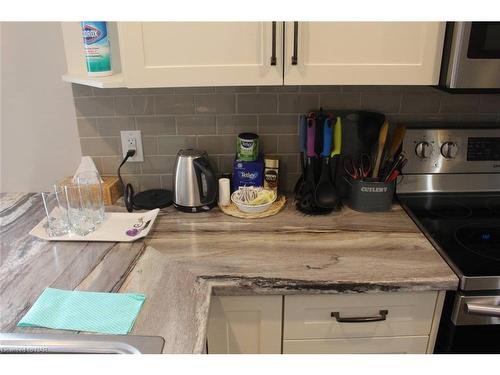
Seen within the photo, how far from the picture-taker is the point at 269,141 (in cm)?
158

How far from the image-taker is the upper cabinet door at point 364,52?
1.17m

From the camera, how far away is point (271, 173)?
1.54 metres

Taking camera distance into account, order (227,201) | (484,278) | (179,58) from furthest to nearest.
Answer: (227,201) < (179,58) < (484,278)

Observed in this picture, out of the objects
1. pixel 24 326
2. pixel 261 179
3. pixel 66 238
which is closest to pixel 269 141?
pixel 261 179

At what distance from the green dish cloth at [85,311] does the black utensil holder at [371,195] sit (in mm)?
815

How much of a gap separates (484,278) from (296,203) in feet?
2.11

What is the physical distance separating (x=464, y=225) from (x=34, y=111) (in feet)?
5.12

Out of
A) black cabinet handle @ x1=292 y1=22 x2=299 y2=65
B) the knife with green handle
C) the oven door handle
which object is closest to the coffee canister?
the knife with green handle

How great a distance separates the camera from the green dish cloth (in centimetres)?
93

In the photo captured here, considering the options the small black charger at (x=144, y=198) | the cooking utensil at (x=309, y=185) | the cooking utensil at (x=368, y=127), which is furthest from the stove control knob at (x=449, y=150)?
the small black charger at (x=144, y=198)

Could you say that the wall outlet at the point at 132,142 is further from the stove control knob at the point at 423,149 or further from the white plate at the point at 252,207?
the stove control knob at the point at 423,149

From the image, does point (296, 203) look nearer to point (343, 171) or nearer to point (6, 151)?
point (343, 171)

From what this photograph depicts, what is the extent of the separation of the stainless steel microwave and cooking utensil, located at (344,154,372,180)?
0.41 metres

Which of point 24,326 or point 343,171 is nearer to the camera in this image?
point 24,326
